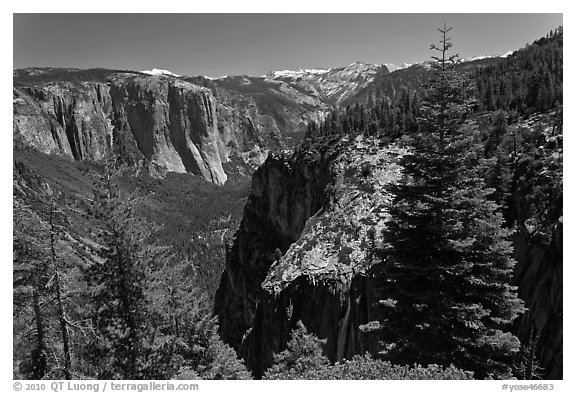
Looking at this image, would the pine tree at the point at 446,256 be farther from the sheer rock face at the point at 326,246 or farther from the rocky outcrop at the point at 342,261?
the sheer rock face at the point at 326,246

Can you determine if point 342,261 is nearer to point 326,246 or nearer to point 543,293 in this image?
point 326,246

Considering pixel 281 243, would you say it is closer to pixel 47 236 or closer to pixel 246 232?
pixel 246 232

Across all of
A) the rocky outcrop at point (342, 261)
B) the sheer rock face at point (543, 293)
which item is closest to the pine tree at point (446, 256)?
the rocky outcrop at point (342, 261)

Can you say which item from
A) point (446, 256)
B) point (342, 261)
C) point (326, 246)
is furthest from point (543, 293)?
point (326, 246)

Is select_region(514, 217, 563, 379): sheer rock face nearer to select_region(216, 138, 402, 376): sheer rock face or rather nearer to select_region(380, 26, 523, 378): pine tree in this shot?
select_region(380, 26, 523, 378): pine tree

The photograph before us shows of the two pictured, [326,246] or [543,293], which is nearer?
[543,293]

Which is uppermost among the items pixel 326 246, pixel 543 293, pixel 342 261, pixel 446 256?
pixel 446 256
